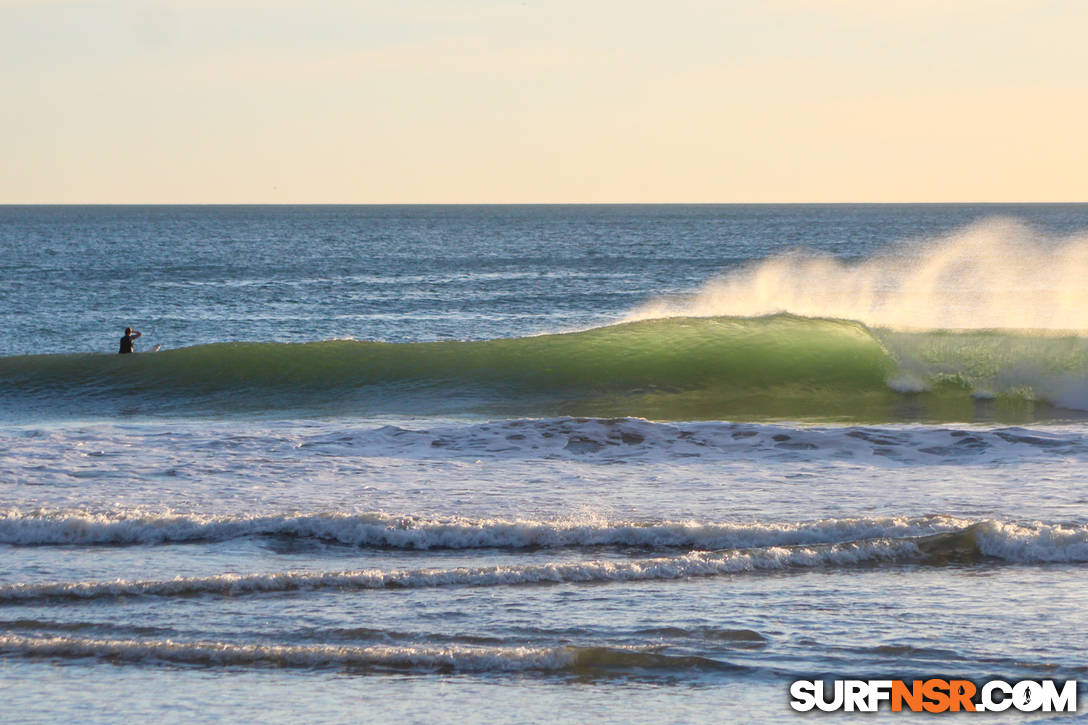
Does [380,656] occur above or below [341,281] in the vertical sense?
below

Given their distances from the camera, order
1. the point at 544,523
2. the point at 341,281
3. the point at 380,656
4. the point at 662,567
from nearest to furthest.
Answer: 1. the point at 380,656
2. the point at 662,567
3. the point at 544,523
4. the point at 341,281

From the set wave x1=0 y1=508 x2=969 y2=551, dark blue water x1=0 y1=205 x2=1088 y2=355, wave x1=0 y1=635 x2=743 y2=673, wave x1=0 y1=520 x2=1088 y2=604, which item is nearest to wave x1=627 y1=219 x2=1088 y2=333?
dark blue water x1=0 y1=205 x2=1088 y2=355

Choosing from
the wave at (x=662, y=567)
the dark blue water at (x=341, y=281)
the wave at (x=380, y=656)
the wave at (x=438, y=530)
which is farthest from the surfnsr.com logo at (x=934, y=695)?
the dark blue water at (x=341, y=281)

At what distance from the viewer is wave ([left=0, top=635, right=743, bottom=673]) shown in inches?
263

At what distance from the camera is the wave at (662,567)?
26.4 feet

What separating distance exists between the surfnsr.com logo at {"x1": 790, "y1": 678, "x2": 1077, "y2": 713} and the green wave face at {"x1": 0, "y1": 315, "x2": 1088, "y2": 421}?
1118 cm

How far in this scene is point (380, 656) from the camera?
6828 mm

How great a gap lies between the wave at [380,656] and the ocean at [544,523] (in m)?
0.02

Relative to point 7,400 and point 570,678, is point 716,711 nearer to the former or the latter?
point 570,678

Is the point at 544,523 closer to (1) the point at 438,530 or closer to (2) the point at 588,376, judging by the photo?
(1) the point at 438,530

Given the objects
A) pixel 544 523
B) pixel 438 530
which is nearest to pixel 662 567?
pixel 544 523

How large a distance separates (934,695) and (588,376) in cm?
1556

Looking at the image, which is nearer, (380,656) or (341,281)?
(380,656)

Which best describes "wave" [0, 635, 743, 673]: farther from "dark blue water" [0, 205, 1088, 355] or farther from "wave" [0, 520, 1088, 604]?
"dark blue water" [0, 205, 1088, 355]
